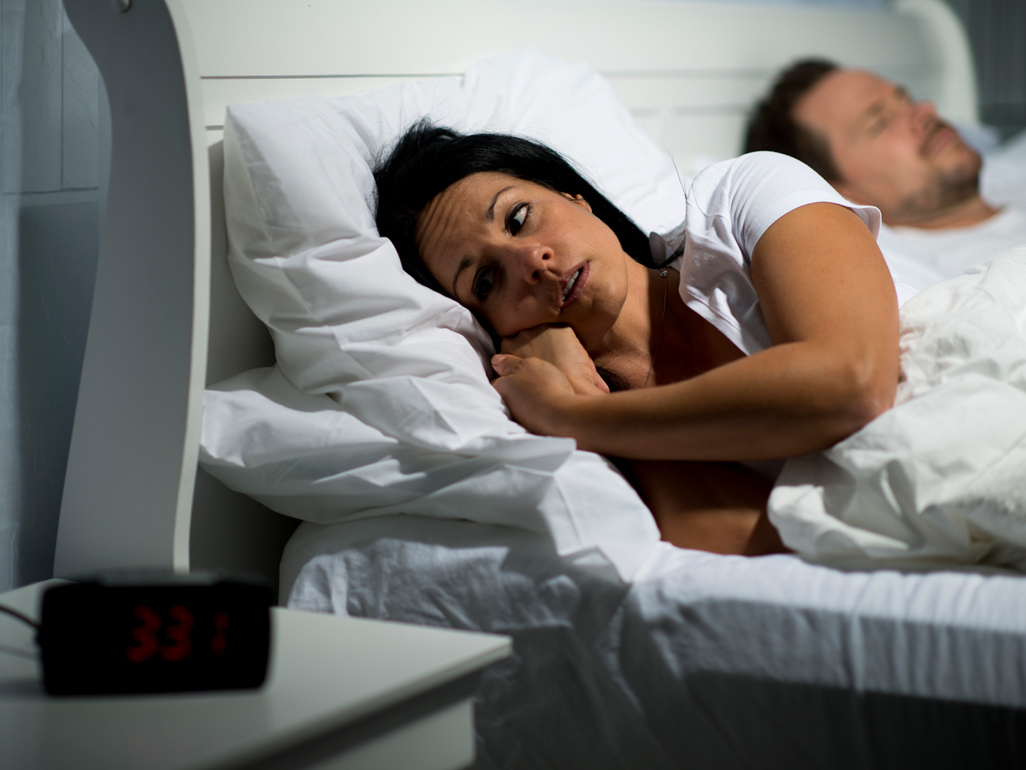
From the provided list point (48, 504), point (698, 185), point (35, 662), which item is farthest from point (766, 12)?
point (35, 662)

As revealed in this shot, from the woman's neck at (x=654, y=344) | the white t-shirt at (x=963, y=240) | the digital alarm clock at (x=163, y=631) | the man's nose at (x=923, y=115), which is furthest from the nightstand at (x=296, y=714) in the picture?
the man's nose at (x=923, y=115)

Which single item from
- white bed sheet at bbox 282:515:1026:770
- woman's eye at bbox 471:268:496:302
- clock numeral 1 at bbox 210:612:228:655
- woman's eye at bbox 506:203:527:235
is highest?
woman's eye at bbox 506:203:527:235

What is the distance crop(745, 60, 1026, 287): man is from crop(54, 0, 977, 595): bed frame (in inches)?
31.7

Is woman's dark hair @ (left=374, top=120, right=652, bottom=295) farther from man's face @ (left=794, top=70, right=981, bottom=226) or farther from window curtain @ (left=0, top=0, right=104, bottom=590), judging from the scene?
man's face @ (left=794, top=70, right=981, bottom=226)

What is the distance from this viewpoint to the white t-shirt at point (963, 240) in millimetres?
1929

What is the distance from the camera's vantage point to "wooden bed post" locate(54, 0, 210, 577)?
2.48ft

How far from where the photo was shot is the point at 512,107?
4.52ft

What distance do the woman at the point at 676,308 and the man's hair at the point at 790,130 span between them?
1283 millimetres

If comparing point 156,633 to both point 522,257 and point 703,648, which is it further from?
point 522,257

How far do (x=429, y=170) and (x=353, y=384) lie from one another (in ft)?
1.15

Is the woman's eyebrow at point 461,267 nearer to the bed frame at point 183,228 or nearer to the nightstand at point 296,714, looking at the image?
the bed frame at point 183,228

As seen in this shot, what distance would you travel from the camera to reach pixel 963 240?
2.09 metres

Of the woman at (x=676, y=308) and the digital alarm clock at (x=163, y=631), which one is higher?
the woman at (x=676, y=308)

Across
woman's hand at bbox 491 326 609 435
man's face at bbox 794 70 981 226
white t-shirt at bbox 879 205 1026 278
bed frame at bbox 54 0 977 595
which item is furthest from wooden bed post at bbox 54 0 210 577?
man's face at bbox 794 70 981 226
